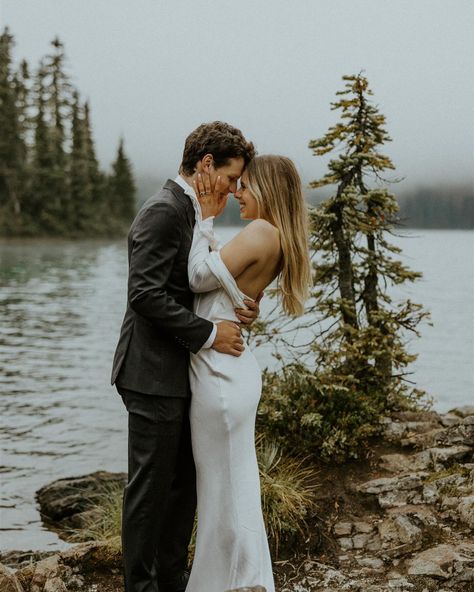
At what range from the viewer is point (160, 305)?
11.7 ft

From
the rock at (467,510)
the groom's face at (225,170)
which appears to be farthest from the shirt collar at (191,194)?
the rock at (467,510)

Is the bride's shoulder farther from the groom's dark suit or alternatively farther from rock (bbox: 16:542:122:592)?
rock (bbox: 16:542:122:592)

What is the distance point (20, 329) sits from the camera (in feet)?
77.7

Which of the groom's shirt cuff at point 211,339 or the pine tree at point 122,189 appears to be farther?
the pine tree at point 122,189

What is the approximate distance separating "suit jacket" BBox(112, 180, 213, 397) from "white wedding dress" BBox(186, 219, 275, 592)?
0.09 metres

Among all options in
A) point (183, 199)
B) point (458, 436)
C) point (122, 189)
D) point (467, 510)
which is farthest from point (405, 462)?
point (122, 189)

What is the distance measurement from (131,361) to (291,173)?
4.37ft

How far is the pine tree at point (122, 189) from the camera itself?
7731 centimetres

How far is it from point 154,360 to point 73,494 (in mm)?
6388

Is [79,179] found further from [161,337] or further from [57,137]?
[161,337]

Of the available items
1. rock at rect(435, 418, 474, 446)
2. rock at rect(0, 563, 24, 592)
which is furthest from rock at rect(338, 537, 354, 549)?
rock at rect(0, 563, 24, 592)

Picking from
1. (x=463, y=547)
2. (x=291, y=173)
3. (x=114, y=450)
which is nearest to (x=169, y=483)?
(x=291, y=173)

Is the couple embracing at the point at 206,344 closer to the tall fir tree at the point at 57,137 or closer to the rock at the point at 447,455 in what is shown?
the rock at the point at 447,455

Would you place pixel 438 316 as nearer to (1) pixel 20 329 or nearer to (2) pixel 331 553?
(1) pixel 20 329
